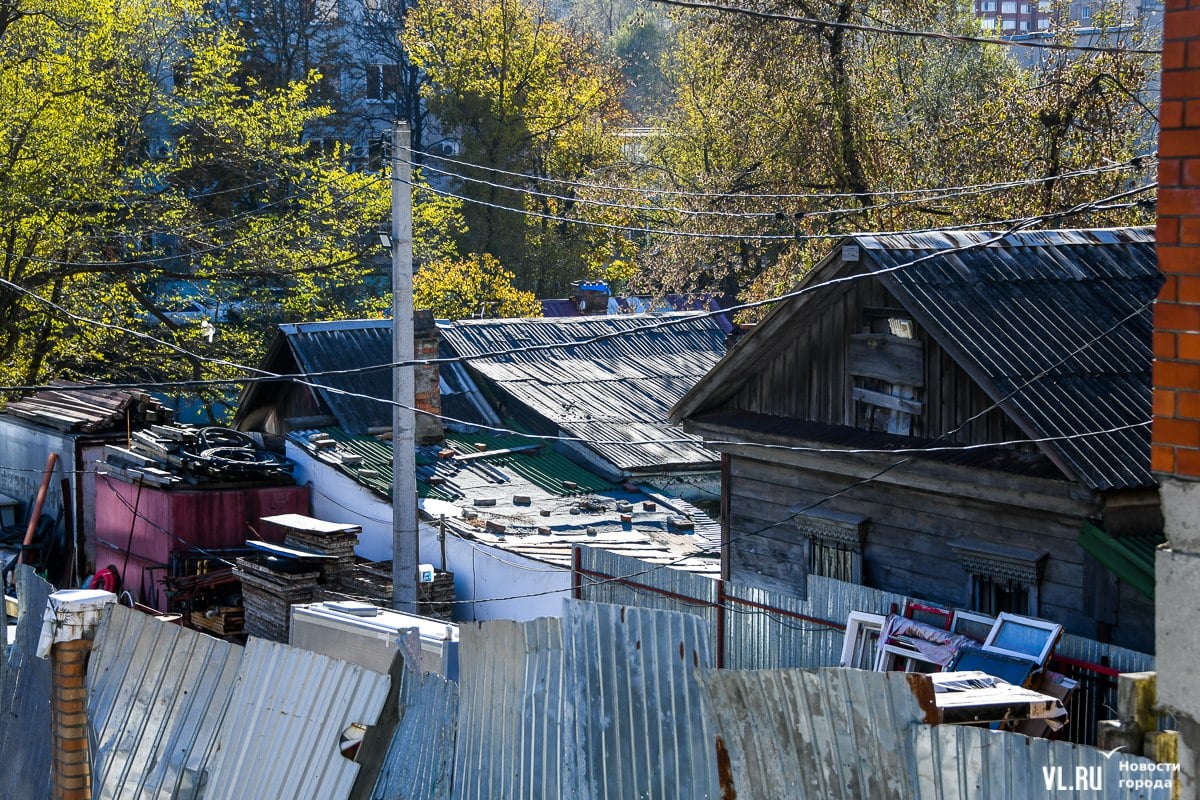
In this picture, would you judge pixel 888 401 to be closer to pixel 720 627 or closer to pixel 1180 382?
pixel 720 627

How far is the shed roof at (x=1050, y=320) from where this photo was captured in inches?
362

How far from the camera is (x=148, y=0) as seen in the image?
31.8 metres

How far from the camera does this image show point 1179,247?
3.93 meters

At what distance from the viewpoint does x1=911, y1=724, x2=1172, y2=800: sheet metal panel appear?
417cm

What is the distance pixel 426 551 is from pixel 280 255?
14260 mm

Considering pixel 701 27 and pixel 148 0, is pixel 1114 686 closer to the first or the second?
pixel 701 27

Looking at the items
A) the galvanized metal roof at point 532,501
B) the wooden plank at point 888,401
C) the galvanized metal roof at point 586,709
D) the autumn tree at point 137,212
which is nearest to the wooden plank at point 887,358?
the wooden plank at point 888,401

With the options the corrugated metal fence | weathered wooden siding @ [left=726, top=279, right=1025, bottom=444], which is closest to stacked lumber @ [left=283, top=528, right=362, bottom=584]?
the corrugated metal fence

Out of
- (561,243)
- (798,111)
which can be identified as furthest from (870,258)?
(561,243)

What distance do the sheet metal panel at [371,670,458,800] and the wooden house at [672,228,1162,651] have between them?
4.72 metres

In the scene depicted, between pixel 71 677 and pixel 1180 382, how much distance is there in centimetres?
578

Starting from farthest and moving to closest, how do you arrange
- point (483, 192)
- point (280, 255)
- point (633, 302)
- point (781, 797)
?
1. point (483, 192)
2. point (633, 302)
3. point (280, 255)
4. point (781, 797)

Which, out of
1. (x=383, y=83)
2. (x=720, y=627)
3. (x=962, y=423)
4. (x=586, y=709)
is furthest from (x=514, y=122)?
(x=586, y=709)

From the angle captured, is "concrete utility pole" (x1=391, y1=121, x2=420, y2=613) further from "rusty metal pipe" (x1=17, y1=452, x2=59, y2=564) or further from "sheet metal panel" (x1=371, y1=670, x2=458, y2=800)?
"rusty metal pipe" (x1=17, y1=452, x2=59, y2=564)
